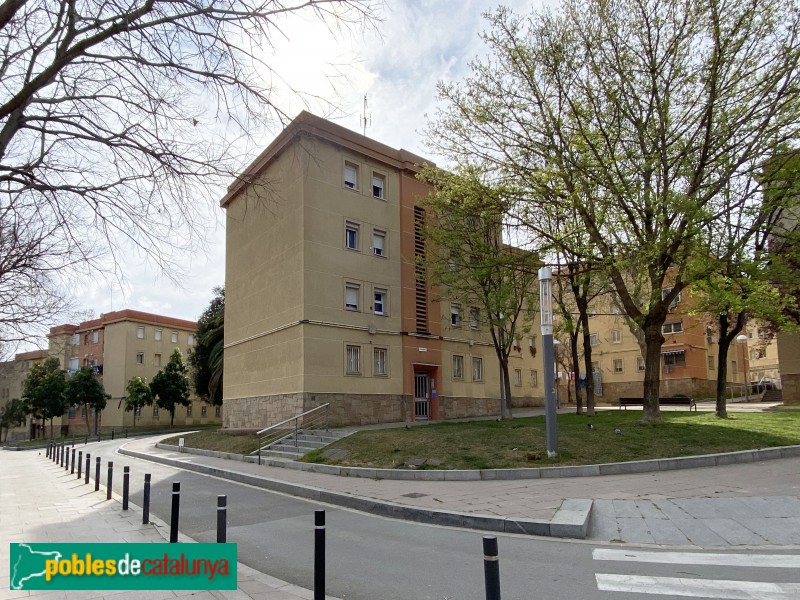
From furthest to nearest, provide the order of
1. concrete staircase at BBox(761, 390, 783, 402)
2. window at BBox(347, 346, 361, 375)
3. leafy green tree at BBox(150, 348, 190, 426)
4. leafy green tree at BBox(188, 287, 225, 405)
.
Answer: leafy green tree at BBox(150, 348, 190, 426)
concrete staircase at BBox(761, 390, 783, 402)
leafy green tree at BBox(188, 287, 225, 405)
window at BBox(347, 346, 361, 375)

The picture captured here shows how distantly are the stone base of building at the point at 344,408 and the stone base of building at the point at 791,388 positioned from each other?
19.1 meters

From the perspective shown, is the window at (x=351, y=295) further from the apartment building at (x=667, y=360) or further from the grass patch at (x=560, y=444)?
the apartment building at (x=667, y=360)

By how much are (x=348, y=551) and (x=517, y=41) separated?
1584 cm

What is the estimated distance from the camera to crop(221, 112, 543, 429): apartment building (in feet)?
77.5

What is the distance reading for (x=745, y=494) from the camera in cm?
950

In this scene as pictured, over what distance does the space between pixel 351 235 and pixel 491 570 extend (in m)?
23.2

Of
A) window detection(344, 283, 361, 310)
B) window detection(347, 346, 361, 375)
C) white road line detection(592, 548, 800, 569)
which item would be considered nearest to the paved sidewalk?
white road line detection(592, 548, 800, 569)

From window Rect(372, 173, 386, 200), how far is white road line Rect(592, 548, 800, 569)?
22.0 meters

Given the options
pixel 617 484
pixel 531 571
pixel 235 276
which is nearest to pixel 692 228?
pixel 617 484

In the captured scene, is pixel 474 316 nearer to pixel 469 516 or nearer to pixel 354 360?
pixel 354 360

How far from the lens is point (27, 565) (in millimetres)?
5438

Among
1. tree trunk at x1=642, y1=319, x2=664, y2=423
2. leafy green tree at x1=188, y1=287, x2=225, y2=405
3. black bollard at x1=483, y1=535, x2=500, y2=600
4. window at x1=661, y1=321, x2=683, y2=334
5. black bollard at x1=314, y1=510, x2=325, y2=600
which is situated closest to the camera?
black bollard at x1=483, y1=535, x2=500, y2=600

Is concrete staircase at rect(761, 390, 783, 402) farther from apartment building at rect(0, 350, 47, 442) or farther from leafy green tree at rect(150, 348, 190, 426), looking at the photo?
apartment building at rect(0, 350, 47, 442)

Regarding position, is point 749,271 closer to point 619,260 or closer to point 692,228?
point 692,228
